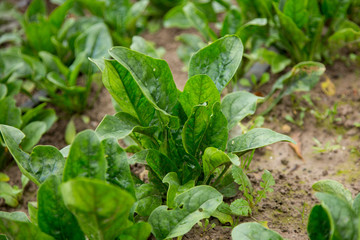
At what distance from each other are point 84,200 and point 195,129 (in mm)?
715

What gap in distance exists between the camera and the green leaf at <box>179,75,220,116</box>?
1737 millimetres

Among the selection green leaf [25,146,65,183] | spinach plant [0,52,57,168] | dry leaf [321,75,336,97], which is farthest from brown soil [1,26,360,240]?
green leaf [25,146,65,183]

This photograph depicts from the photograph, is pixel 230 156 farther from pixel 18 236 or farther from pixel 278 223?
pixel 18 236

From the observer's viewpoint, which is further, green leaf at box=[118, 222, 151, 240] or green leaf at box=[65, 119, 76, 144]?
green leaf at box=[65, 119, 76, 144]

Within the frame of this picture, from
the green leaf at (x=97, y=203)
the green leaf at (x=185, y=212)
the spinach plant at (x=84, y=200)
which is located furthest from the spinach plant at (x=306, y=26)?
the green leaf at (x=97, y=203)

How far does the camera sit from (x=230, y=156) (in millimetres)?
1658

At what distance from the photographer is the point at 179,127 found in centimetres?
188

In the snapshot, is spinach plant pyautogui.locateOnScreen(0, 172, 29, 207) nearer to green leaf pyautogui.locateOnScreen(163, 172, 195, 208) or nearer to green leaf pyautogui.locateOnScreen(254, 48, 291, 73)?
green leaf pyautogui.locateOnScreen(163, 172, 195, 208)

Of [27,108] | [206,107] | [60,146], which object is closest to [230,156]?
[206,107]

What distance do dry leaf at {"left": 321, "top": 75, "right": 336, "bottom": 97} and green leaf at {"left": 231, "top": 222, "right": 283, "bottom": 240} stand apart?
1.52 meters

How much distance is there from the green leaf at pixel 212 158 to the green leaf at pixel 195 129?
128mm

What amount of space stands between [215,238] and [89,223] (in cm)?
69

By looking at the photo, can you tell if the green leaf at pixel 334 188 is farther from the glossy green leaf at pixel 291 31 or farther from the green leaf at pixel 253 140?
the glossy green leaf at pixel 291 31

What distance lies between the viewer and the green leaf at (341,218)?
137 centimetres
